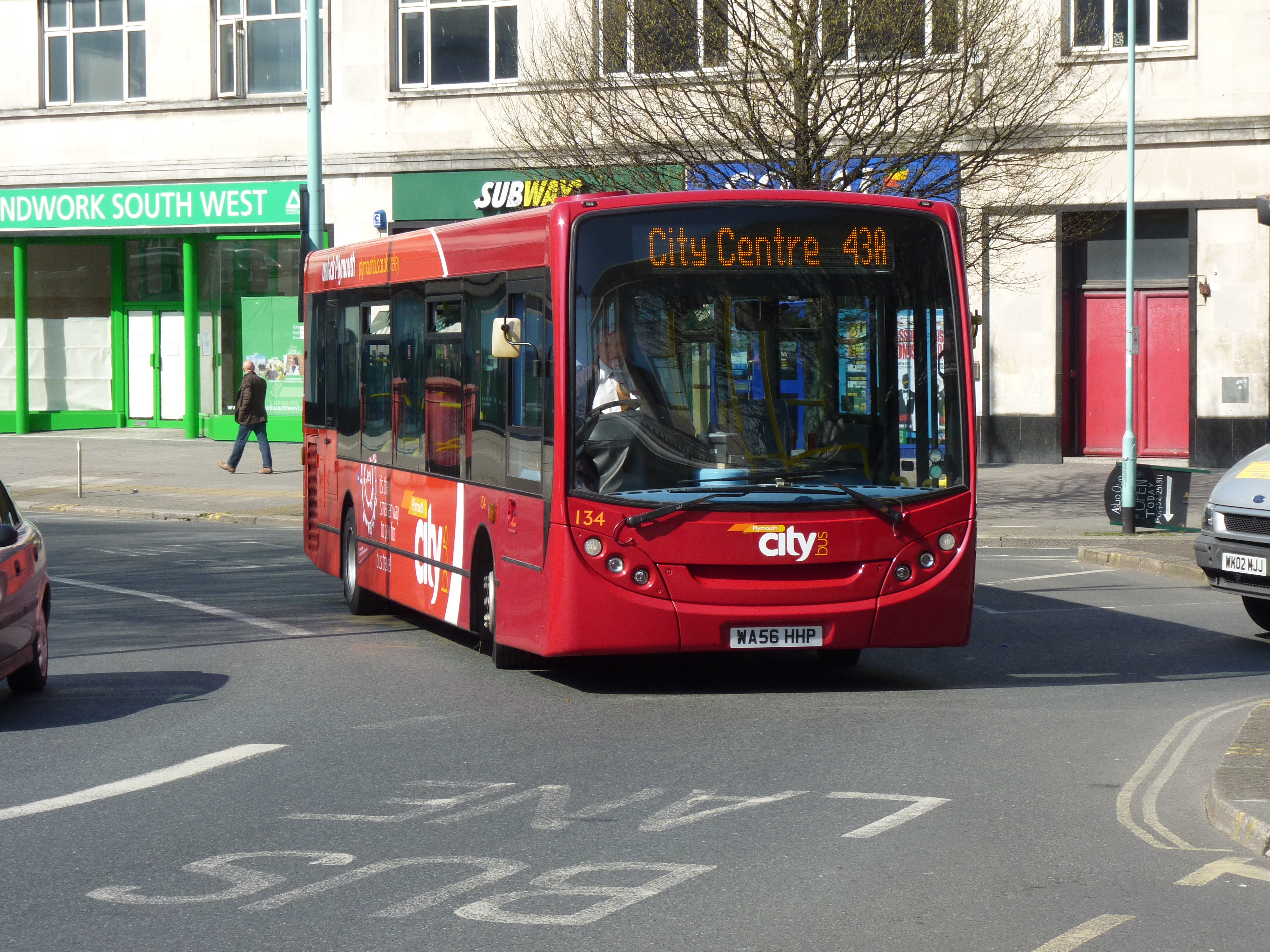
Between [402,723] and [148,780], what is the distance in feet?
5.46

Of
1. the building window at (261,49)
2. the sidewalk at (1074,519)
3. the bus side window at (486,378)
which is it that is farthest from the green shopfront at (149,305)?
the bus side window at (486,378)

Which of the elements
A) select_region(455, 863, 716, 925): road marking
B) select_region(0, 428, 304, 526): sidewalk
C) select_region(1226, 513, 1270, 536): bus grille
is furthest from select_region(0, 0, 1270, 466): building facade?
select_region(455, 863, 716, 925): road marking

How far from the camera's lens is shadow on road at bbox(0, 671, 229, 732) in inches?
364

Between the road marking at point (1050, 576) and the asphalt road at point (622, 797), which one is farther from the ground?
the asphalt road at point (622, 797)

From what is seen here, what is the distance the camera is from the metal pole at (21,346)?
3550 centimetres

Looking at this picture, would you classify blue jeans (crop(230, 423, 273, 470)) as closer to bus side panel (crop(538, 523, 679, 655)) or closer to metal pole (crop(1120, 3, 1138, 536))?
metal pole (crop(1120, 3, 1138, 536))

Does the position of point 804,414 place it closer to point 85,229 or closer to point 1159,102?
point 1159,102

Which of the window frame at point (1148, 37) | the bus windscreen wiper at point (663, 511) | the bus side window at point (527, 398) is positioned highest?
the window frame at point (1148, 37)

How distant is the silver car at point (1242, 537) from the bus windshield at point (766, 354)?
9.69 feet

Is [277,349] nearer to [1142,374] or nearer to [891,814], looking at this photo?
[1142,374]

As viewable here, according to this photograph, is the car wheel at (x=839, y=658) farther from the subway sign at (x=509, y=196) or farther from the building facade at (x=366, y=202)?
the subway sign at (x=509, y=196)

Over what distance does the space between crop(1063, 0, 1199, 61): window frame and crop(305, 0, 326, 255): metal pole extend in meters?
11.7

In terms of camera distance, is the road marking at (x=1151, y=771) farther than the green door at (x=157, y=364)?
No

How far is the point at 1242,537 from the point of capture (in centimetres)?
1202
